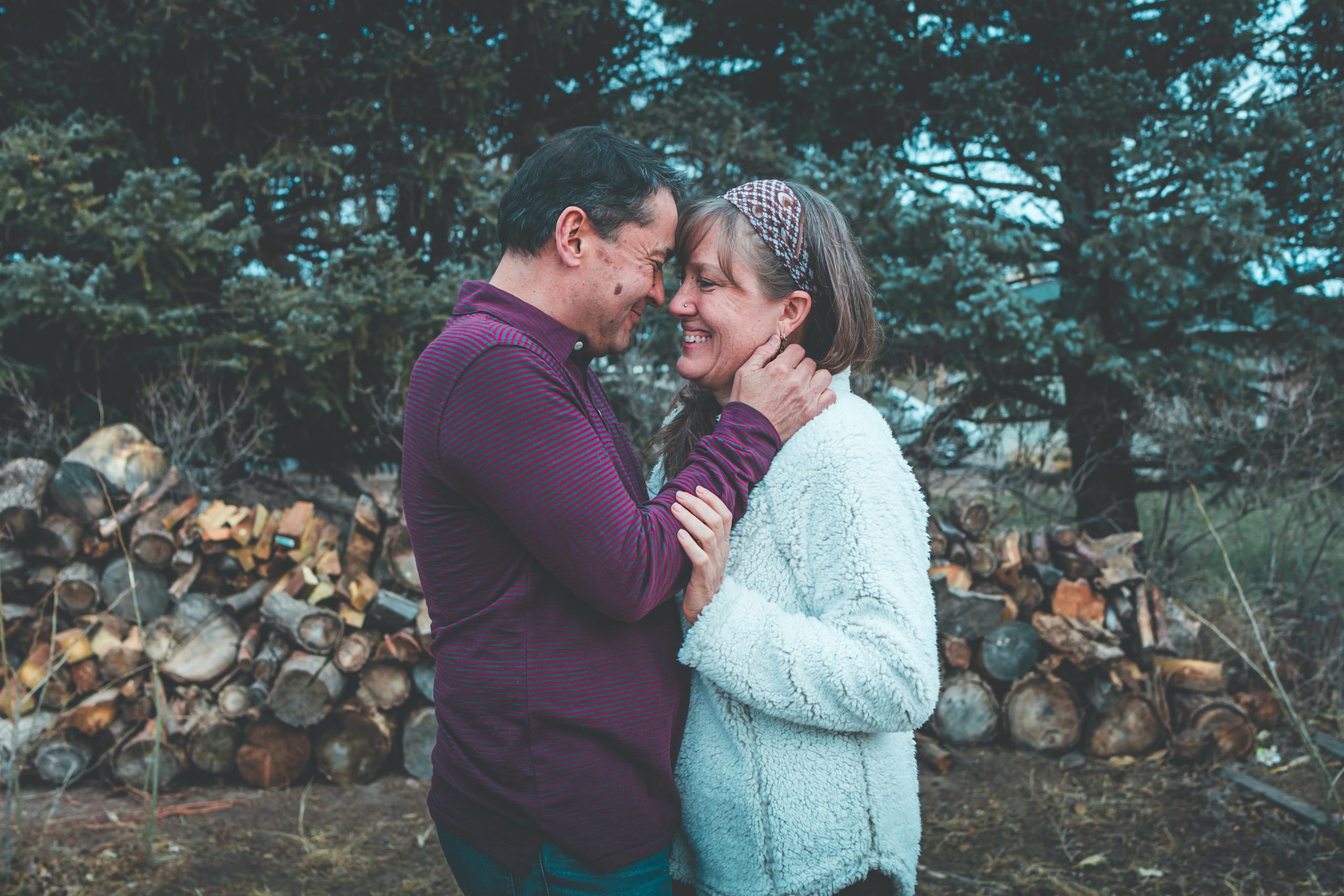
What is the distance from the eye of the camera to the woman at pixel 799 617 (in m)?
1.35

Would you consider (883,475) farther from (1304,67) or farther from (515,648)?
(1304,67)

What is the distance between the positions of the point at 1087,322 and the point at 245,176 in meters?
5.01

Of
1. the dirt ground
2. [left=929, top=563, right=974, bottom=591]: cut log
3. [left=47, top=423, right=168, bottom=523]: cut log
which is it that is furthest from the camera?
[left=929, top=563, right=974, bottom=591]: cut log

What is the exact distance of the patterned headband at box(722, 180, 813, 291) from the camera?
5.19 feet

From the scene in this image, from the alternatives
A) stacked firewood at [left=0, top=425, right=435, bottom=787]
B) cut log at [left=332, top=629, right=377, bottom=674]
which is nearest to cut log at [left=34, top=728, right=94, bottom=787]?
stacked firewood at [left=0, top=425, right=435, bottom=787]

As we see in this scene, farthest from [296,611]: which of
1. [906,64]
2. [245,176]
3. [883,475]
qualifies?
[906,64]

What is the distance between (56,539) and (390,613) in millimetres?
1558

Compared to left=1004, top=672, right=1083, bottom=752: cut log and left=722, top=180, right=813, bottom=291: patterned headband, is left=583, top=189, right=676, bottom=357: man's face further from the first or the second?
left=1004, top=672, right=1083, bottom=752: cut log

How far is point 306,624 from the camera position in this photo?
12.5 feet

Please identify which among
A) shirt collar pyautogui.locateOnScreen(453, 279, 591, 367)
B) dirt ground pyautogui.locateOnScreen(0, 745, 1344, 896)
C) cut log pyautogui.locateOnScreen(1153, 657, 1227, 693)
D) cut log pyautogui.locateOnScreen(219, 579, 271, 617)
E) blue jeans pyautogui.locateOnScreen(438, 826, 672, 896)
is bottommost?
dirt ground pyautogui.locateOnScreen(0, 745, 1344, 896)

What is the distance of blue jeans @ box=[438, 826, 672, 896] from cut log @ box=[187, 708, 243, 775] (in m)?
2.87

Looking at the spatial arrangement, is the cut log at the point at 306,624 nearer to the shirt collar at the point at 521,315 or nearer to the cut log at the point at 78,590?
the cut log at the point at 78,590

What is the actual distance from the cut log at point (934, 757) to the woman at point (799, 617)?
8.79 feet

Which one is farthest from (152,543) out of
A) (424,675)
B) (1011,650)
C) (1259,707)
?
(1259,707)
